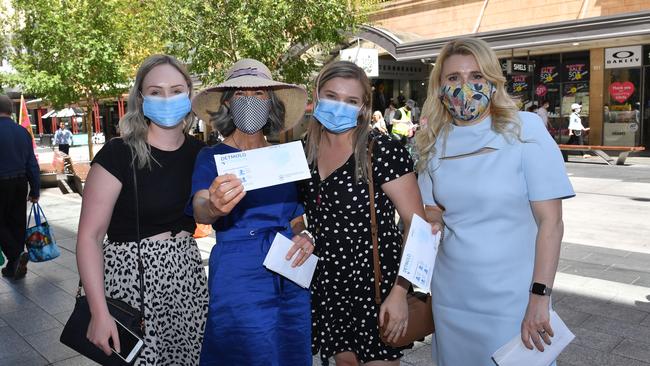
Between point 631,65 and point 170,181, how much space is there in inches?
857

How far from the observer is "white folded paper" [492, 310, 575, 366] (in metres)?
2.17

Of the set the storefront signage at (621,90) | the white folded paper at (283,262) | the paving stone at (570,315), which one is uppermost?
the storefront signage at (621,90)

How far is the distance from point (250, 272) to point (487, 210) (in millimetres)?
1047

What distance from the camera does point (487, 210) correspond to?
226 cm

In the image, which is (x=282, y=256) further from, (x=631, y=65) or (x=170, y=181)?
(x=631, y=65)

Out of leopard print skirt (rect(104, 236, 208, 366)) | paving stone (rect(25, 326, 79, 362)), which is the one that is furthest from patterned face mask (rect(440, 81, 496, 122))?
paving stone (rect(25, 326, 79, 362))

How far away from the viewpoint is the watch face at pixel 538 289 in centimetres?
217

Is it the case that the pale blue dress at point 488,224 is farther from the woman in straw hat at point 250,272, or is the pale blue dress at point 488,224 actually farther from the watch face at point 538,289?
the woman in straw hat at point 250,272

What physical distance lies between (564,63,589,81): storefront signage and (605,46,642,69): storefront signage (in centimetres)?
92

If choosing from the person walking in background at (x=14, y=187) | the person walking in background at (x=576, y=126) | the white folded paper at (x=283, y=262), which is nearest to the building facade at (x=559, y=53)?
the person walking in background at (x=576, y=126)

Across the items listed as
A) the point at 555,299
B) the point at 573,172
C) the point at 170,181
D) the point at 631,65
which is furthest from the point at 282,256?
the point at 631,65

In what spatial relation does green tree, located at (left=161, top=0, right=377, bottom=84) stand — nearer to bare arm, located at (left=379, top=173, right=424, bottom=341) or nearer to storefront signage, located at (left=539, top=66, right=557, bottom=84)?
bare arm, located at (left=379, top=173, right=424, bottom=341)

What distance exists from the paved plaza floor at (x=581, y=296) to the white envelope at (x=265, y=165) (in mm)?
2447

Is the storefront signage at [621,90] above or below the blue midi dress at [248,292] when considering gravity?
above
